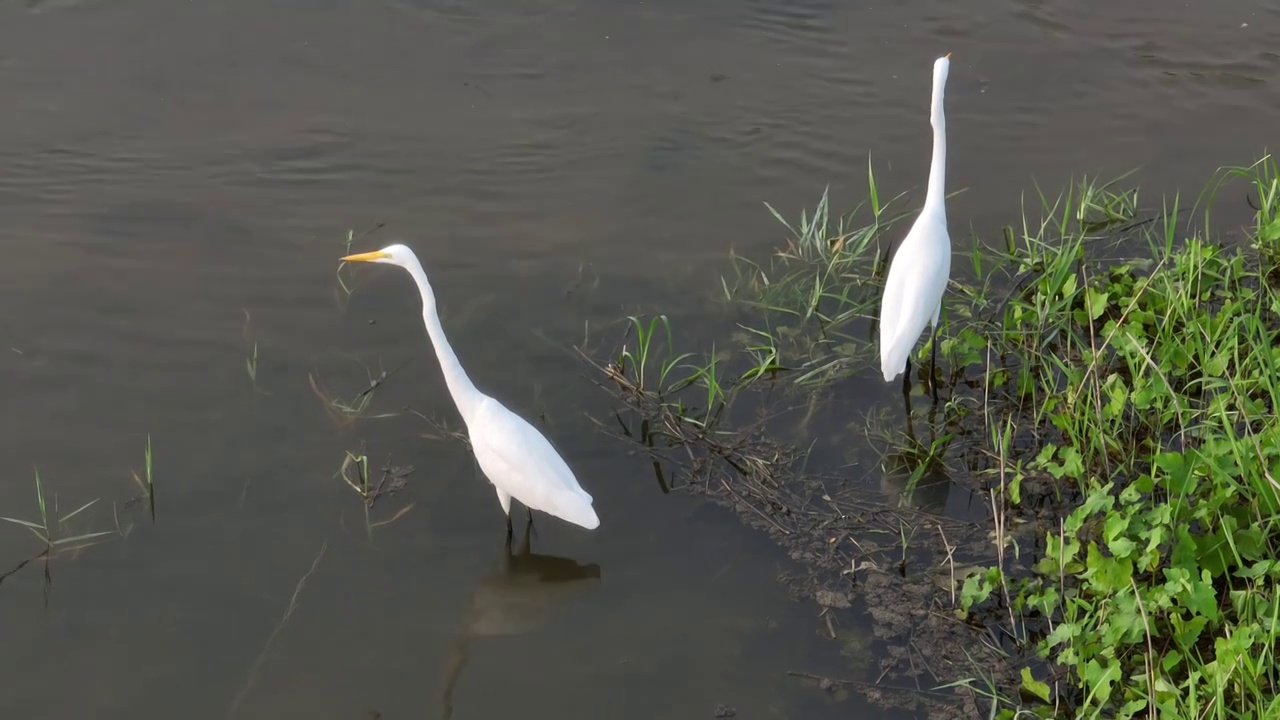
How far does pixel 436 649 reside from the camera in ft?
11.9

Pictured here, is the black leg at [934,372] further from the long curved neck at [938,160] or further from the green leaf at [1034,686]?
the green leaf at [1034,686]

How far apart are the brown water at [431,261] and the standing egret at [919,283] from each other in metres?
0.38

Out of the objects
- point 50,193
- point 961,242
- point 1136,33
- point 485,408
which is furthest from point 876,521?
point 1136,33

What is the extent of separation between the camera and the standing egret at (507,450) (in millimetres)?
3744

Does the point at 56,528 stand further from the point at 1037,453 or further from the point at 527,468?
the point at 1037,453

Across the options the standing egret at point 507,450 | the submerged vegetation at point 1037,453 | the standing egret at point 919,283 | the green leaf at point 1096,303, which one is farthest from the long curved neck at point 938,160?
the standing egret at point 507,450

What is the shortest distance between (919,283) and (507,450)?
176 centimetres

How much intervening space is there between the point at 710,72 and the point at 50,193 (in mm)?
3731

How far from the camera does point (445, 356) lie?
12.7ft

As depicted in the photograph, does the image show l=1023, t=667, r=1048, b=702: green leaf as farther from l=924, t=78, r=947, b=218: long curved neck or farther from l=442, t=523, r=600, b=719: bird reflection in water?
l=924, t=78, r=947, b=218: long curved neck

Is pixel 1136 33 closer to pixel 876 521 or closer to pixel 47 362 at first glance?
pixel 876 521

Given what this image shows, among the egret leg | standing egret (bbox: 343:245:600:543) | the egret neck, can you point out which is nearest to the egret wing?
standing egret (bbox: 343:245:600:543)

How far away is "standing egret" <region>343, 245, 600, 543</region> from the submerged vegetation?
2.01ft

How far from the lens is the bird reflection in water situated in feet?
12.1
